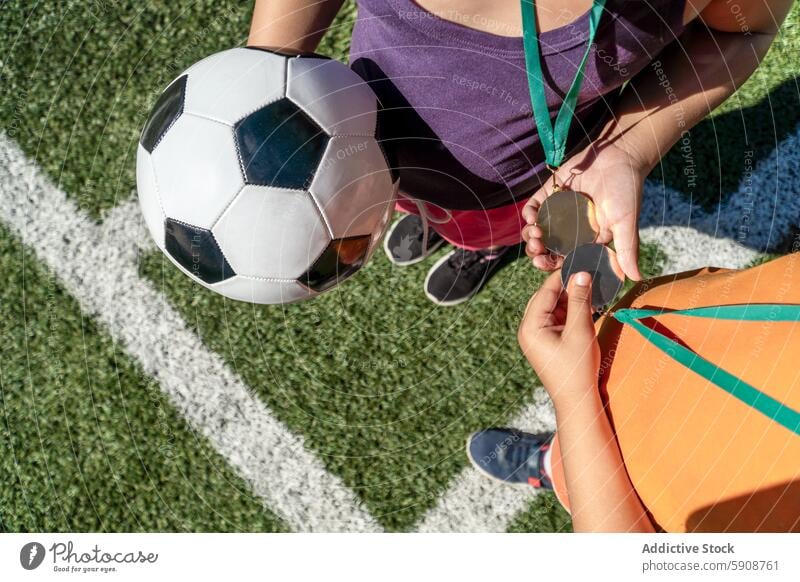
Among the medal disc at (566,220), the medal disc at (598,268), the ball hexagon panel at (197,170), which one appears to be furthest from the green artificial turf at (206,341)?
the ball hexagon panel at (197,170)

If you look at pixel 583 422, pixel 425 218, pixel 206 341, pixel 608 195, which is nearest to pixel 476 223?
pixel 425 218

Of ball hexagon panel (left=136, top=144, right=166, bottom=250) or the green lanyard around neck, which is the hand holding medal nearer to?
the green lanyard around neck

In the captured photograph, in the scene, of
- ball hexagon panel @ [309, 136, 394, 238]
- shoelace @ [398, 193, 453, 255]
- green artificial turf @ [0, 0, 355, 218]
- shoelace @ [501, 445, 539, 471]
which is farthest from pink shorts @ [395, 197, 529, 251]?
green artificial turf @ [0, 0, 355, 218]

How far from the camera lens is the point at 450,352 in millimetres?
2023

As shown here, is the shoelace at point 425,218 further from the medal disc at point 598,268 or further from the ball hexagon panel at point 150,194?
the ball hexagon panel at point 150,194

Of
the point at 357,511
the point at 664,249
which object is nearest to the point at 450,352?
the point at 357,511

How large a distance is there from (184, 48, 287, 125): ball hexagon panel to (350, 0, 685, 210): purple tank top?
17 cm

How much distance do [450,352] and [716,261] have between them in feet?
2.75

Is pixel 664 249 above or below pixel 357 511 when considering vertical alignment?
above

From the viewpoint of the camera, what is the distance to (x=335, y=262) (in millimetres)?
1229

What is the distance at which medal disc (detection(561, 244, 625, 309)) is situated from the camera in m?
1.42

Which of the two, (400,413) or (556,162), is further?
(400,413)

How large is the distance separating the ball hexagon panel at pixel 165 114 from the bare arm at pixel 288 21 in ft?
0.58
